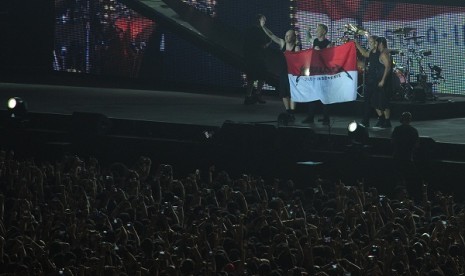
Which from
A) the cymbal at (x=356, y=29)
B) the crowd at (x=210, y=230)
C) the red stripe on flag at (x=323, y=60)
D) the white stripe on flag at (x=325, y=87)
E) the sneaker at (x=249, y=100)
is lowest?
the crowd at (x=210, y=230)

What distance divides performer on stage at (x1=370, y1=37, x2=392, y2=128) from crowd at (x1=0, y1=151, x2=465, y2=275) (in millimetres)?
4088

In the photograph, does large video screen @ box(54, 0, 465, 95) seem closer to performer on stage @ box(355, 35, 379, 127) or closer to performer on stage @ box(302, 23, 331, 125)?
performer on stage @ box(302, 23, 331, 125)

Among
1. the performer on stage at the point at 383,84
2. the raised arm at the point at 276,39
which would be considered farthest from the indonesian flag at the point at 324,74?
the raised arm at the point at 276,39

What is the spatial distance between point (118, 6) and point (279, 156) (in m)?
9.90

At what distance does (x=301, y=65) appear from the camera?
690 inches

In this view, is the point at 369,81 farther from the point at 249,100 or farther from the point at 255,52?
the point at 249,100

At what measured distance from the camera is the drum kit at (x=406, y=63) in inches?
743

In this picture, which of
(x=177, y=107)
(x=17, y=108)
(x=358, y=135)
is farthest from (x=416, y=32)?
(x=17, y=108)

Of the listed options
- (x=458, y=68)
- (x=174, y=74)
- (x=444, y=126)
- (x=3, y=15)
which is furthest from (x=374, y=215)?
(x=3, y=15)

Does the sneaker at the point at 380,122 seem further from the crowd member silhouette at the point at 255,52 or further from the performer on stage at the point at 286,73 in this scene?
the crowd member silhouette at the point at 255,52

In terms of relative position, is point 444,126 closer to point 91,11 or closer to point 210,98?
point 210,98

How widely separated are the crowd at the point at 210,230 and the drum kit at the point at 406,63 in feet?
20.9

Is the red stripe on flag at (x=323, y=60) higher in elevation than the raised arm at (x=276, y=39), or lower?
lower

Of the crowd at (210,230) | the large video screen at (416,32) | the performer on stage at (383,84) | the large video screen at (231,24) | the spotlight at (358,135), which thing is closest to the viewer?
the crowd at (210,230)
